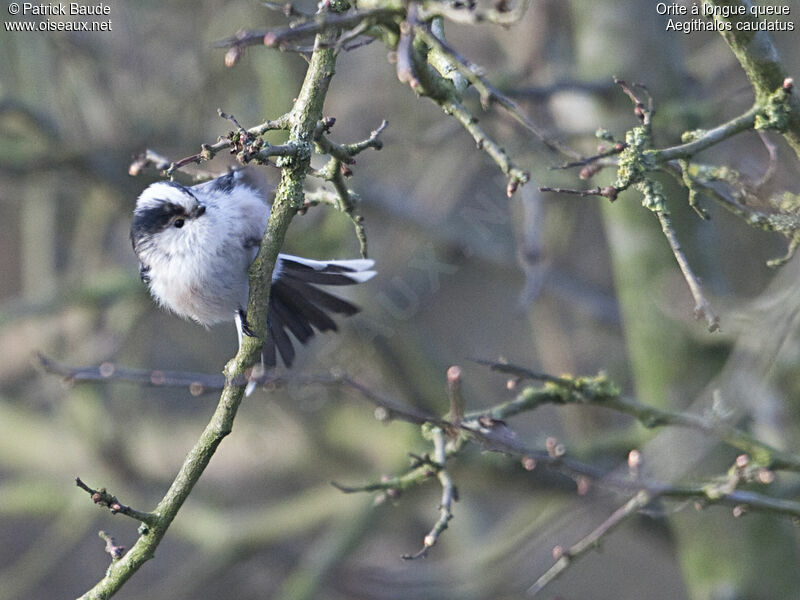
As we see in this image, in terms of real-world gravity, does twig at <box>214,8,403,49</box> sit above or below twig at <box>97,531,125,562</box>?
above

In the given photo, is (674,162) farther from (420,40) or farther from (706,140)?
(420,40)

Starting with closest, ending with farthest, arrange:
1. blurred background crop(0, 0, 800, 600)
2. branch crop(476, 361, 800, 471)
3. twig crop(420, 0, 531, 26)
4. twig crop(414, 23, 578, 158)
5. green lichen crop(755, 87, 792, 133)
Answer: twig crop(420, 0, 531, 26) < twig crop(414, 23, 578, 158) < green lichen crop(755, 87, 792, 133) < branch crop(476, 361, 800, 471) < blurred background crop(0, 0, 800, 600)

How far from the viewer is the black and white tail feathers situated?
3.67 metres

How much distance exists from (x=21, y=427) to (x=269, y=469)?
5.65ft

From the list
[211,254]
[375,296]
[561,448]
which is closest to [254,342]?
[561,448]

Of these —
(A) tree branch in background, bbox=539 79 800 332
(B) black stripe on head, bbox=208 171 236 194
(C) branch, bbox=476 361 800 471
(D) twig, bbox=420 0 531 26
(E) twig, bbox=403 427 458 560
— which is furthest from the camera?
(B) black stripe on head, bbox=208 171 236 194

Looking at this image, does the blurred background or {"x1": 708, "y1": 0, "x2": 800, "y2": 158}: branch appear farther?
the blurred background

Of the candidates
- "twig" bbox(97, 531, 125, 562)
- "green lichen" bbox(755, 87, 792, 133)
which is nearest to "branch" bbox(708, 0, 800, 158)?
"green lichen" bbox(755, 87, 792, 133)

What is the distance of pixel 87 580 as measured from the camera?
7645 millimetres

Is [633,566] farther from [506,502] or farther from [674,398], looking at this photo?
[674,398]

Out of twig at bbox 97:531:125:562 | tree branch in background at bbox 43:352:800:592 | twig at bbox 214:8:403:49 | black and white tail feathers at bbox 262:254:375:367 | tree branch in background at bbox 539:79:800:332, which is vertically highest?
black and white tail feathers at bbox 262:254:375:367

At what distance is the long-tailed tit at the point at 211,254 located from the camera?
3.33 metres

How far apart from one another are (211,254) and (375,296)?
236 cm

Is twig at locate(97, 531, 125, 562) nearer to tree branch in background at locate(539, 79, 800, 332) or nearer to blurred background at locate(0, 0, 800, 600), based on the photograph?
tree branch in background at locate(539, 79, 800, 332)
